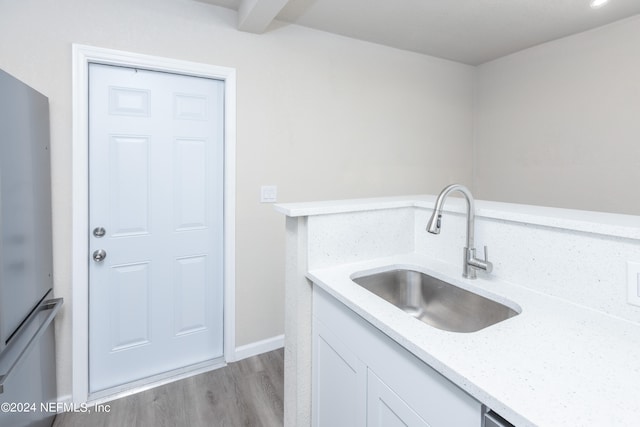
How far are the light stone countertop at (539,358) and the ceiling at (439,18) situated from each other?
1873 millimetres

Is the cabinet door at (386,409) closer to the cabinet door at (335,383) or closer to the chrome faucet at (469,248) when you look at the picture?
the cabinet door at (335,383)

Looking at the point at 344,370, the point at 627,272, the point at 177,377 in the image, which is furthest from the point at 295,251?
the point at 177,377

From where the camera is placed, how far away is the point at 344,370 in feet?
3.84

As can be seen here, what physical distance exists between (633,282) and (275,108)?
6.93 ft

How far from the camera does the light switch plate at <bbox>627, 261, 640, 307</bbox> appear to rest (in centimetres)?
88

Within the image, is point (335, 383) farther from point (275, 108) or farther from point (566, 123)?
point (566, 123)

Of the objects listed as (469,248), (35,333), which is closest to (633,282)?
(469,248)

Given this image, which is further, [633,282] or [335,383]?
[335,383]

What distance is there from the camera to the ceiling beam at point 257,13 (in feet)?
6.08

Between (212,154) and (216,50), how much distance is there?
672mm

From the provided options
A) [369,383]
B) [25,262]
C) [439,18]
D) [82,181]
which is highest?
[439,18]

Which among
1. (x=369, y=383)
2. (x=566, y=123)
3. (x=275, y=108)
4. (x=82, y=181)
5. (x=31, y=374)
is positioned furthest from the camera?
(x=566, y=123)

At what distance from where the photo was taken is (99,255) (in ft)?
6.35

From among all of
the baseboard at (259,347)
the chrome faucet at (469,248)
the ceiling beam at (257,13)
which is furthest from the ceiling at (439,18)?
the baseboard at (259,347)
